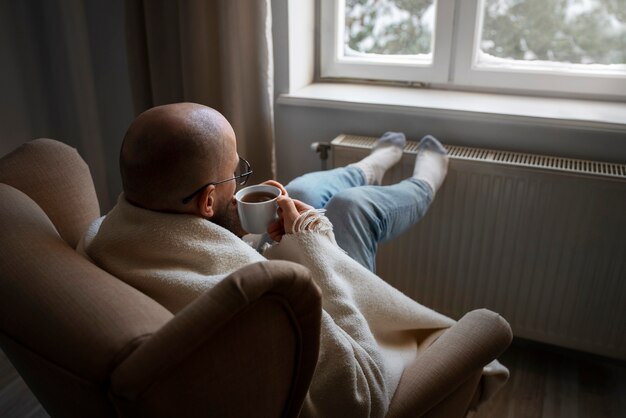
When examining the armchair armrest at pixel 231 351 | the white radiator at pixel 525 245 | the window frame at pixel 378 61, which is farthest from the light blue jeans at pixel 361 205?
the armchair armrest at pixel 231 351

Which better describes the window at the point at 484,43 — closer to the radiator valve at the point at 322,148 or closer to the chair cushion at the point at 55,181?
the radiator valve at the point at 322,148

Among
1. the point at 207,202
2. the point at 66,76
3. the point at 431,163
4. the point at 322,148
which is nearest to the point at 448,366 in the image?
the point at 207,202

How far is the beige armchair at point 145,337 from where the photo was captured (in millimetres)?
636

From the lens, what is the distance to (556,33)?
1808mm

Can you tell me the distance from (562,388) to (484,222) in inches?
22.4

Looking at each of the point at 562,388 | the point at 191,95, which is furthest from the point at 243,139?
the point at 562,388

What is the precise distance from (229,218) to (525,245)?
1.03 m

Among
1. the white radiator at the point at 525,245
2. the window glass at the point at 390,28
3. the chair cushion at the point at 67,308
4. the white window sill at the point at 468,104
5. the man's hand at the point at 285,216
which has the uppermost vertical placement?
the window glass at the point at 390,28

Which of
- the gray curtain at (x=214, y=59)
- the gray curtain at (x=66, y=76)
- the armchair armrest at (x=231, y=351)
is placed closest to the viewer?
the armchair armrest at (x=231, y=351)

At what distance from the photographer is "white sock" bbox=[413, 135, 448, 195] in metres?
1.64

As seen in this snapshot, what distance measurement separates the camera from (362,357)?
3.17 feet

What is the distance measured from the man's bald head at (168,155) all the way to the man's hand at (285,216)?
192mm

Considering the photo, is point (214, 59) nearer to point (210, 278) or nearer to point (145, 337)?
point (210, 278)

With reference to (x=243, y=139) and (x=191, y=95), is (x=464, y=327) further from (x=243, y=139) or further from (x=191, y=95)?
(x=191, y=95)
